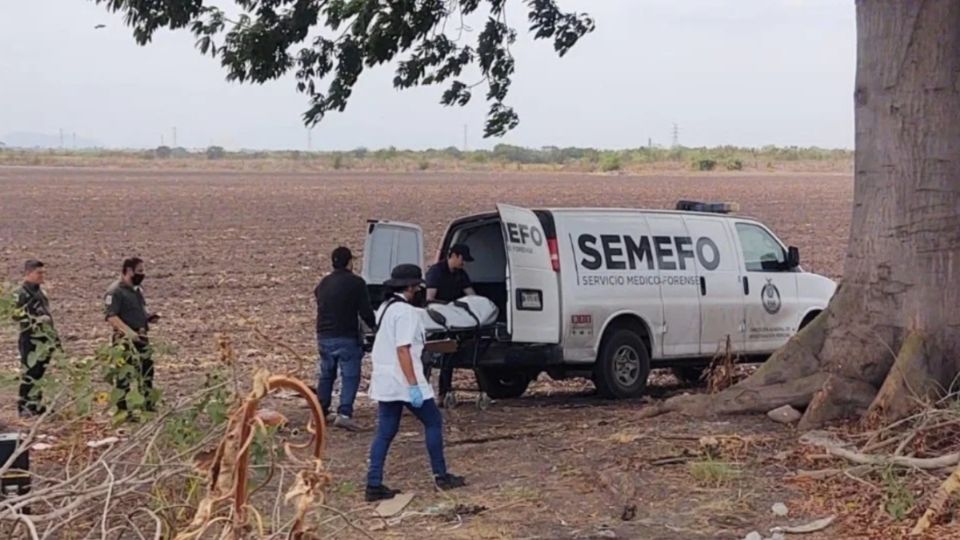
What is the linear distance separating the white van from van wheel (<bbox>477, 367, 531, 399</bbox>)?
0.06 ft

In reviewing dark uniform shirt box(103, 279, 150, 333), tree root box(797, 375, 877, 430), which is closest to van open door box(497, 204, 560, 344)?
tree root box(797, 375, 877, 430)

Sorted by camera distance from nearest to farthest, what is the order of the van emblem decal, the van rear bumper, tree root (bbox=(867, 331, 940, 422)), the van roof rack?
tree root (bbox=(867, 331, 940, 422)) → the van rear bumper → the van emblem decal → the van roof rack

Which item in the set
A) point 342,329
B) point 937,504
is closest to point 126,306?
point 342,329

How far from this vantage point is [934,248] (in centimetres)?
1045

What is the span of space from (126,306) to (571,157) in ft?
449

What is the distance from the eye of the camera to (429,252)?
32.0 meters

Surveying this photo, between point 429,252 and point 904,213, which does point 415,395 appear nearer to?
point 904,213

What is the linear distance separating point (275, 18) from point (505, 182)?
77623 millimetres

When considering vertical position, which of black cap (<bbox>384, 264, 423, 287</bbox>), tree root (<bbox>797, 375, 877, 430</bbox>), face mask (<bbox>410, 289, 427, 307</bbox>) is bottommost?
tree root (<bbox>797, 375, 877, 430</bbox>)

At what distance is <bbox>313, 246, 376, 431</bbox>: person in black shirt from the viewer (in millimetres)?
12469

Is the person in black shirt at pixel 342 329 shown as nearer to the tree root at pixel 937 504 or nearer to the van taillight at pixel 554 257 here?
the van taillight at pixel 554 257

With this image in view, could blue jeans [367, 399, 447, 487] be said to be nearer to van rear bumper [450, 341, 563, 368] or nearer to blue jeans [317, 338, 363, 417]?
blue jeans [317, 338, 363, 417]

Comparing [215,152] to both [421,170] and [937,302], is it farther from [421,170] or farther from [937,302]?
[937,302]

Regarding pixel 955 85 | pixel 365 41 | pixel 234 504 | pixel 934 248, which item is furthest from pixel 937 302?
pixel 234 504
